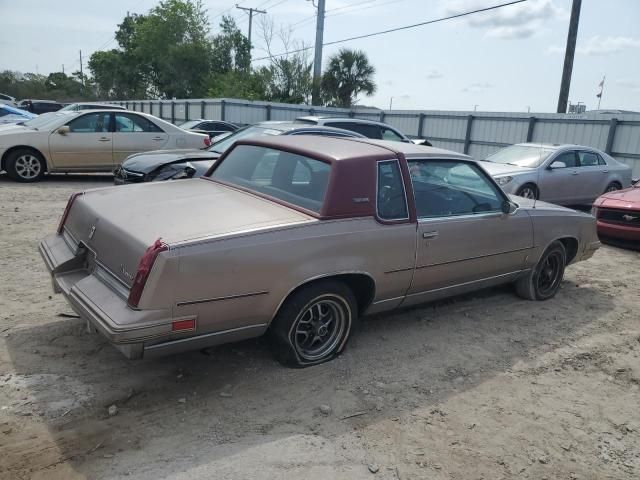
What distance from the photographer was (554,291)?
5578 millimetres

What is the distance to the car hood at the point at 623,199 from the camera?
7871 millimetres

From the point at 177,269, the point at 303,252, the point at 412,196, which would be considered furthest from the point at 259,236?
the point at 412,196

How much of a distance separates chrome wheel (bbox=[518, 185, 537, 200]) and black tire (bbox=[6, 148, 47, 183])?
9347mm

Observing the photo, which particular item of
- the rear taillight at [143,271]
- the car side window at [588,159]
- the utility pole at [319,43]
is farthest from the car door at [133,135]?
the utility pole at [319,43]

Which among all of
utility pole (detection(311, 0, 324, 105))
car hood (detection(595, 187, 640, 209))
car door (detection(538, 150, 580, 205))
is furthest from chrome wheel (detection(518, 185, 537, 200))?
utility pole (detection(311, 0, 324, 105))

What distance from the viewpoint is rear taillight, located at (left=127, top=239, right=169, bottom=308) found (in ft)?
9.27

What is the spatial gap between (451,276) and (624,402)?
4.87ft

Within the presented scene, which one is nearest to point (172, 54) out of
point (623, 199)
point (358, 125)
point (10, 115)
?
point (10, 115)

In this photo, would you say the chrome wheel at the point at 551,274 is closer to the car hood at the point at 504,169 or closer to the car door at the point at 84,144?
the car hood at the point at 504,169

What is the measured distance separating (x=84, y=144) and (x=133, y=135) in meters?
1.00

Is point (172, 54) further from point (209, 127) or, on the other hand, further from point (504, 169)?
point (504, 169)

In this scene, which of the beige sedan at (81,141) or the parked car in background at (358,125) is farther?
the parked car in background at (358,125)

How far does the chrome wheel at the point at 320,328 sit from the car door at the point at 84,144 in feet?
28.8

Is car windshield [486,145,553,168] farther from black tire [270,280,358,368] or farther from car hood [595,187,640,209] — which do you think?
black tire [270,280,358,368]
